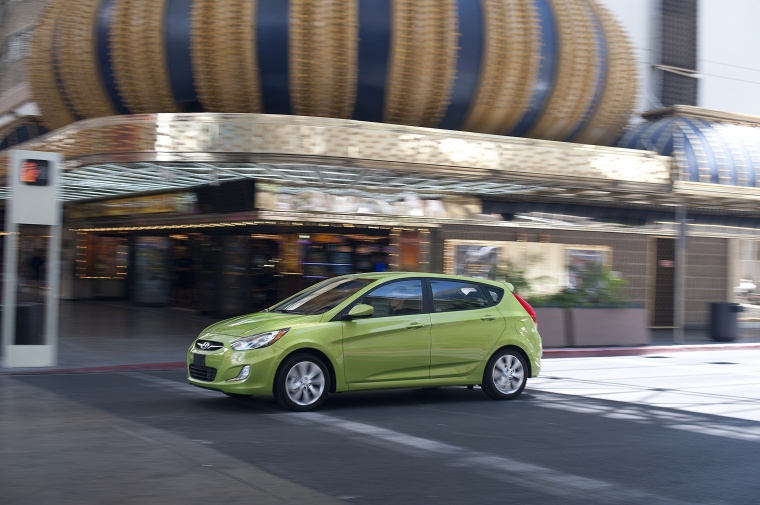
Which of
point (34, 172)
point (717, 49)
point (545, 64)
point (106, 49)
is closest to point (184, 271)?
point (106, 49)

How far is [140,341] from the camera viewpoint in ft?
62.5

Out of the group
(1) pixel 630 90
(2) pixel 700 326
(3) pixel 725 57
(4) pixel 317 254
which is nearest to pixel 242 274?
(4) pixel 317 254

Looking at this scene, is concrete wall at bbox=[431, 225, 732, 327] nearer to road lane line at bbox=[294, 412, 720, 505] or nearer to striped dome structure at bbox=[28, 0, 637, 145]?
striped dome structure at bbox=[28, 0, 637, 145]

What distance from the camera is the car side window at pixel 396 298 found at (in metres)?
11.1

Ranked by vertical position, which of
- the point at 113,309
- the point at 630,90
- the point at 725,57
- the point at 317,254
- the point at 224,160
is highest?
the point at 725,57

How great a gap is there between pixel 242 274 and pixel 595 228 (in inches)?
379

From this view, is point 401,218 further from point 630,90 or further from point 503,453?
point 503,453

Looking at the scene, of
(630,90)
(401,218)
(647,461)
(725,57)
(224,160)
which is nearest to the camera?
(647,461)

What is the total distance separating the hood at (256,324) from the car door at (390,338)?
558 millimetres

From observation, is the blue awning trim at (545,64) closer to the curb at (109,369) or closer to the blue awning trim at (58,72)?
the blue awning trim at (58,72)

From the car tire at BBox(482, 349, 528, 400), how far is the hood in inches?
98.6

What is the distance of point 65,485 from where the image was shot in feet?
22.2

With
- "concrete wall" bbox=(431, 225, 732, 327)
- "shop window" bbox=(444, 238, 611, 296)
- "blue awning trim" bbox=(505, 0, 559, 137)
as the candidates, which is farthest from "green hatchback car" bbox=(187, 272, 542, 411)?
"concrete wall" bbox=(431, 225, 732, 327)

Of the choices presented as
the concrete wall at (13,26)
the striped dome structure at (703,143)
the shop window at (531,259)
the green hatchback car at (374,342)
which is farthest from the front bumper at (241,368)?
the concrete wall at (13,26)
